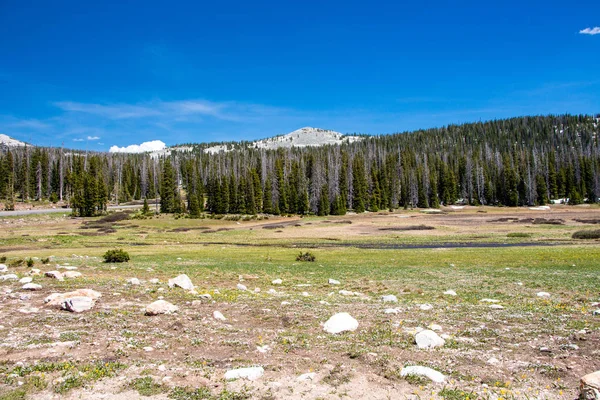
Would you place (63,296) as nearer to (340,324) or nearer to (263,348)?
(263,348)

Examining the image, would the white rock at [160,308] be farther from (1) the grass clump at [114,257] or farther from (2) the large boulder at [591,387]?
(1) the grass clump at [114,257]

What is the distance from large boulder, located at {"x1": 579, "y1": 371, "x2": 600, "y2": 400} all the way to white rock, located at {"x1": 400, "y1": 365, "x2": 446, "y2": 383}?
2.22 metres

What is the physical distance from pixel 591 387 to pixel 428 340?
11.9 ft

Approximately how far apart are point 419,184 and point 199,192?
76993mm

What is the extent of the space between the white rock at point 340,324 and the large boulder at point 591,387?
5582mm

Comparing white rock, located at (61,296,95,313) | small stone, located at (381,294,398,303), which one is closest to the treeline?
white rock, located at (61,296,95,313)

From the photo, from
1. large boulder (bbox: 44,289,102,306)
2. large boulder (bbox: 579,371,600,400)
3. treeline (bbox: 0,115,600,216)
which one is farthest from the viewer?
treeline (bbox: 0,115,600,216)

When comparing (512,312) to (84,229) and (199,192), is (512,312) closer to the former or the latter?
(84,229)

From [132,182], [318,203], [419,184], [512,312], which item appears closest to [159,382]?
[512,312]

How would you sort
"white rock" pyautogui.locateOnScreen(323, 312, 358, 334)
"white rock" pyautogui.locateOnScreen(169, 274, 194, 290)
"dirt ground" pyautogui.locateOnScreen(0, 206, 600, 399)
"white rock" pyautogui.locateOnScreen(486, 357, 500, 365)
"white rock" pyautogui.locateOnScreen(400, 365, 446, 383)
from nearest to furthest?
"dirt ground" pyautogui.locateOnScreen(0, 206, 600, 399), "white rock" pyautogui.locateOnScreen(400, 365, 446, 383), "white rock" pyautogui.locateOnScreen(486, 357, 500, 365), "white rock" pyautogui.locateOnScreen(323, 312, 358, 334), "white rock" pyautogui.locateOnScreen(169, 274, 194, 290)

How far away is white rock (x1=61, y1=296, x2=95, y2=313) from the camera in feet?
38.4

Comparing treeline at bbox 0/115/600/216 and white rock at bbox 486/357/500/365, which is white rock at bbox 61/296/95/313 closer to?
white rock at bbox 486/357/500/365

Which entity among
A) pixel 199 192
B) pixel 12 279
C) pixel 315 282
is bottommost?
pixel 315 282

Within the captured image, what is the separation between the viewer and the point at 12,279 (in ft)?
55.7
